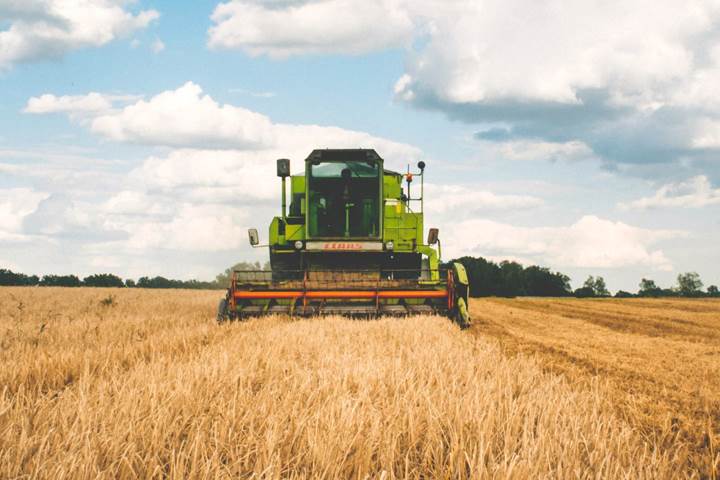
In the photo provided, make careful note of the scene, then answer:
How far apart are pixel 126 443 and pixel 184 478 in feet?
1.61

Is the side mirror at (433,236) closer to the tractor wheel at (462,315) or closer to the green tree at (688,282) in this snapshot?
the tractor wheel at (462,315)

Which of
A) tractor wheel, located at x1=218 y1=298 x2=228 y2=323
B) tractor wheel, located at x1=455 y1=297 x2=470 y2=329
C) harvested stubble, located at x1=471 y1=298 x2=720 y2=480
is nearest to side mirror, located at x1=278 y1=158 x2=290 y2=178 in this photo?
tractor wheel, located at x1=218 y1=298 x2=228 y2=323

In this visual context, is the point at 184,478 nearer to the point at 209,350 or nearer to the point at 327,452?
the point at 327,452

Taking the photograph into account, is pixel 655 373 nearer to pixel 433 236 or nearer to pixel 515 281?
pixel 433 236

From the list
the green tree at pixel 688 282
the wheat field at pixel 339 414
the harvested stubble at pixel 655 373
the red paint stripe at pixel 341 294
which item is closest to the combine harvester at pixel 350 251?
the red paint stripe at pixel 341 294

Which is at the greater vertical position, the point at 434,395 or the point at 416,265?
the point at 416,265

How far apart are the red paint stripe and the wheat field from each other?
334cm

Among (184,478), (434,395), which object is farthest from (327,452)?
(434,395)

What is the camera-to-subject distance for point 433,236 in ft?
39.4

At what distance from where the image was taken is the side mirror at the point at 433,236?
12.0 meters

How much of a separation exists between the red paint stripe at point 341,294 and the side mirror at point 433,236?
3.43 ft

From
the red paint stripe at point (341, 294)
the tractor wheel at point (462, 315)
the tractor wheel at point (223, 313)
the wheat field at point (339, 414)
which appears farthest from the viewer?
the red paint stripe at point (341, 294)

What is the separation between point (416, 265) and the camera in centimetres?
1330

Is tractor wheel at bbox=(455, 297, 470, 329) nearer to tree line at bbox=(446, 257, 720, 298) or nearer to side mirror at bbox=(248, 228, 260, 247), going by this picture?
side mirror at bbox=(248, 228, 260, 247)
